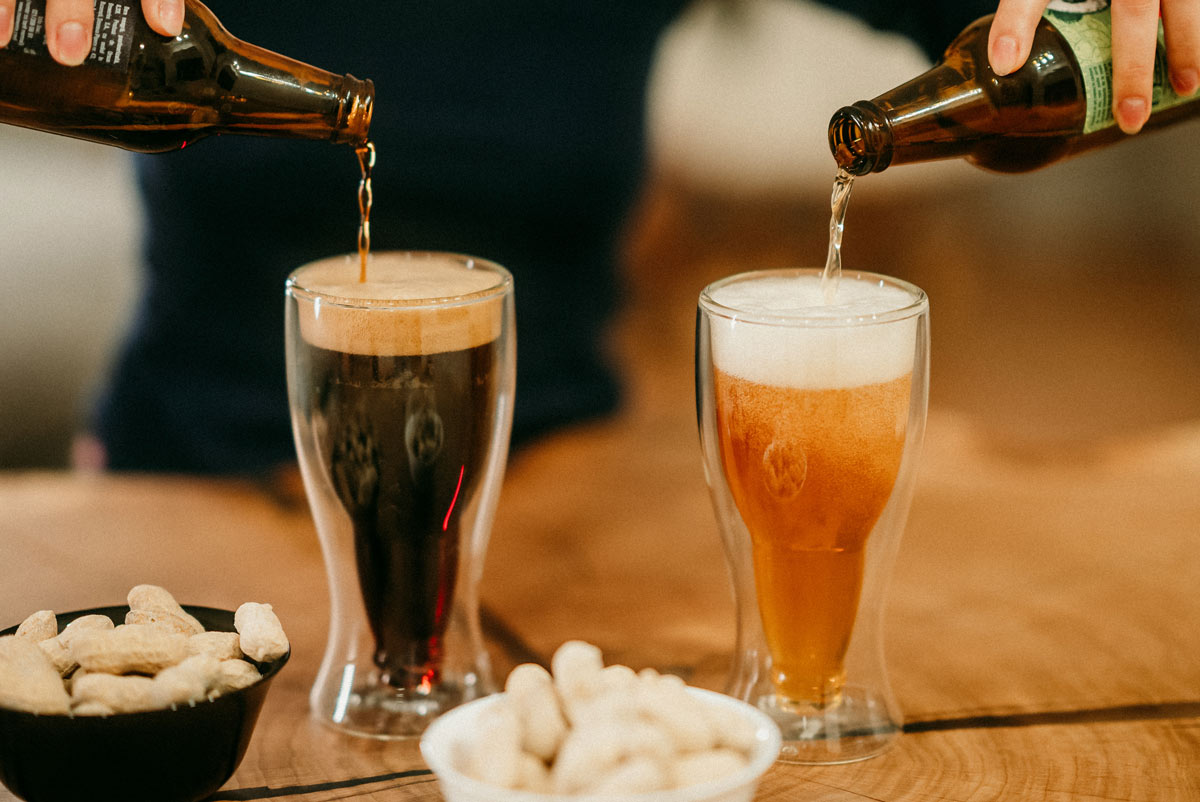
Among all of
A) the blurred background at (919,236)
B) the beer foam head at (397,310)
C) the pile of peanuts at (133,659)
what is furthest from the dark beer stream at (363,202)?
the blurred background at (919,236)

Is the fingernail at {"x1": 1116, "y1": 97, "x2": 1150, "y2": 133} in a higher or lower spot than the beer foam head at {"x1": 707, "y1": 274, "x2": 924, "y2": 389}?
higher

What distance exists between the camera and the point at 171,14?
0.69 m

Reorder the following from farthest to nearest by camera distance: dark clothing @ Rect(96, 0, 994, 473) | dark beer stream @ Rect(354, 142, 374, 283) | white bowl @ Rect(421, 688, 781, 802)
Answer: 1. dark clothing @ Rect(96, 0, 994, 473)
2. dark beer stream @ Rect(354, 142, 374, 283)
3. white bowl @ Rect(421, 688, 781, 802)

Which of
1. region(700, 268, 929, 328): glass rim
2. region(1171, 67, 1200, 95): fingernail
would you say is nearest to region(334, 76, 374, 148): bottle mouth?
region(700, 268, 929, 328): glass rim

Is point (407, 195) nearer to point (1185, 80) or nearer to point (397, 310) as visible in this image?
point (397, 310)

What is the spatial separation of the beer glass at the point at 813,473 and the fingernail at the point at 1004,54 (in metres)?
0.13

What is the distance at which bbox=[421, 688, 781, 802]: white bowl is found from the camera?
0.50 metres

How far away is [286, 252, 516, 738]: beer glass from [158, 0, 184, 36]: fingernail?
152mm

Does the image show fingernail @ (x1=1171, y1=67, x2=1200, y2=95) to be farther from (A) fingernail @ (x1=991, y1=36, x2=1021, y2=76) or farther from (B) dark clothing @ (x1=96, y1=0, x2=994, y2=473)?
(B) dark clothing @ (x1=96, y1=0, x2=994, y2=473)

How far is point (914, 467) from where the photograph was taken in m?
0.76

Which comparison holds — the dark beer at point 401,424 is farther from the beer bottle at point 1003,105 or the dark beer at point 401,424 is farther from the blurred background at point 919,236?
the blurred background at point 919,236

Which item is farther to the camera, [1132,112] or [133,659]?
[1132,112]

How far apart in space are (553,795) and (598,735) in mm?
30

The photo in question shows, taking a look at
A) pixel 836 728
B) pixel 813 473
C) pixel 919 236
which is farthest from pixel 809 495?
pixel 919 236
